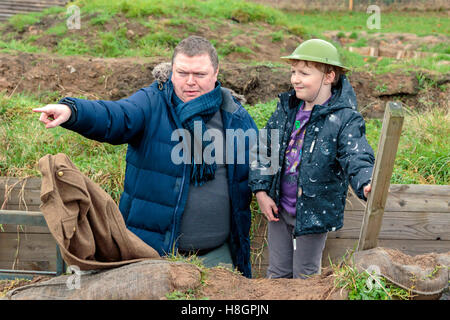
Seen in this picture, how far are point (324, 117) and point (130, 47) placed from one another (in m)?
6.34

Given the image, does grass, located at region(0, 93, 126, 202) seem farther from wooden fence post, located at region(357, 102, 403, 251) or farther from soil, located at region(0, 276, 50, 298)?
wooden fence post, located at region(357, 102, 403, 251)

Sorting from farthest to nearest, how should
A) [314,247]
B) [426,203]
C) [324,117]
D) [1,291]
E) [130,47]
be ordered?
[130,47], [426,203], [314,247], [324,117], [1,291]

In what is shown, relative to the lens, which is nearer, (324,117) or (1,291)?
(1,291)

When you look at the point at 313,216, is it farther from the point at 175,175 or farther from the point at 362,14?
the point at 362,14

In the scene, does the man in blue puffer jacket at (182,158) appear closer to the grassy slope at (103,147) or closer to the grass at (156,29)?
the grassy slope at (103,147)

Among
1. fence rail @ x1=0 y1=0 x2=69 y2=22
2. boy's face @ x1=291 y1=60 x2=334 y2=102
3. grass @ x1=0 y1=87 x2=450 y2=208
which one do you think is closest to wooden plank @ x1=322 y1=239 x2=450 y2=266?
grass @ x1=0 y1=87 x2=450 y2=208

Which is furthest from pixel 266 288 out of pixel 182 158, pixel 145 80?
pixel 145 80

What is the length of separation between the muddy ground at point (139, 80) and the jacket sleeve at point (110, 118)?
139 inches

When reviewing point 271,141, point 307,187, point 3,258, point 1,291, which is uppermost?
point 271,141

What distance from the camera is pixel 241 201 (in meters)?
3.13

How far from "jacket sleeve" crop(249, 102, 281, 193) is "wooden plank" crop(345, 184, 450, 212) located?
4.91 feet

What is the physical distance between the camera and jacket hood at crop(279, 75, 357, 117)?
285 cm

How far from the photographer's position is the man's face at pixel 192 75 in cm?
291

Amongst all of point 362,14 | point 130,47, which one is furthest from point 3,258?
point 362,14
